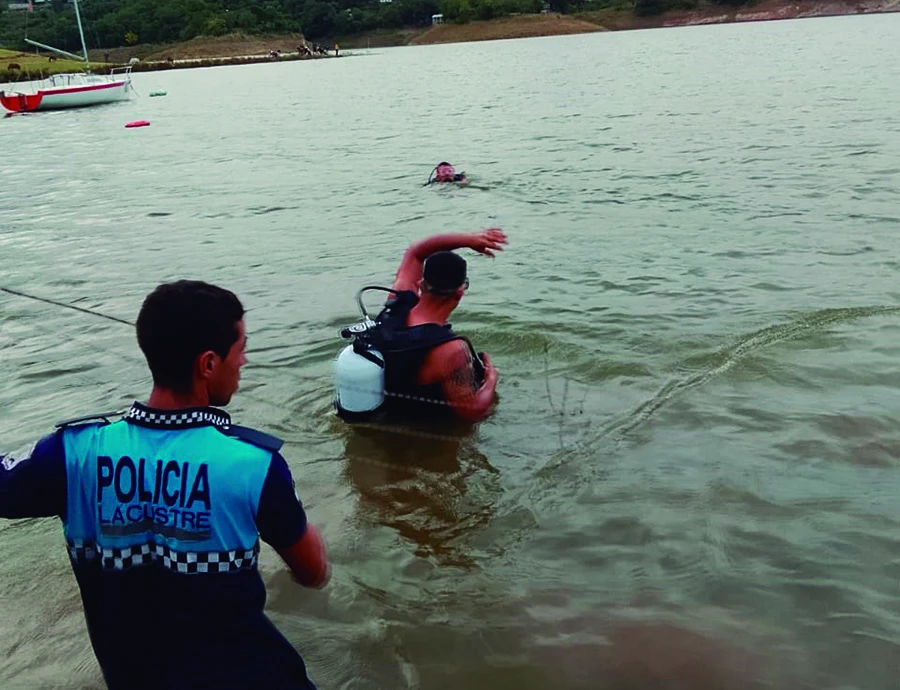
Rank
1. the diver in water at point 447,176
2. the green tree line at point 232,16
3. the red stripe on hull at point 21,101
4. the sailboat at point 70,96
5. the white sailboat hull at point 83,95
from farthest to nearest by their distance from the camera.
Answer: the green tree line at point 232,16 < the white sailboat hull at point 83,95 < the sailboat at point 70,96 < the red stripe on hull at point 21,101 < the diver in water at point 447,176

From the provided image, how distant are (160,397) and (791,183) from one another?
52.8ft

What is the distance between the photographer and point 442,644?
443cm

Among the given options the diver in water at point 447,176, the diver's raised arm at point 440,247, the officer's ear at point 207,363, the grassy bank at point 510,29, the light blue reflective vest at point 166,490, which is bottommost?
the grassy bank at point 510,29

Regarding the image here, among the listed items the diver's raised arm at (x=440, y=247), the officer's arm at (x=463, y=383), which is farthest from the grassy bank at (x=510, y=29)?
the officer's arm at (x=463, y=383)

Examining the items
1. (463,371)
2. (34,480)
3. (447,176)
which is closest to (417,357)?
(463,371)

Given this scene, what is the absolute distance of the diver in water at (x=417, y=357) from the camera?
6312 mm

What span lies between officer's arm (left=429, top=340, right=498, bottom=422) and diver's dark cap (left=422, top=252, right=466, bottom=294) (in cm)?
41

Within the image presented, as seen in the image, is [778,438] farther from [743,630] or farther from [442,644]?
[442,644]

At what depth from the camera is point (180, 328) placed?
8.34 feet

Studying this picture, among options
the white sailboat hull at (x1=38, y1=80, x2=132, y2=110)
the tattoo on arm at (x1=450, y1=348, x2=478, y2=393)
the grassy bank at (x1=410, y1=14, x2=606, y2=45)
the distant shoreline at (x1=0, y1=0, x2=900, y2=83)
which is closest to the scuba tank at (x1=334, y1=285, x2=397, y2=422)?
the tattoo on arm at (x1=450, y1=348, x2=478, y2=393)

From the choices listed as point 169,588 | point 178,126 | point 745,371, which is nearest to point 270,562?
point 169,588

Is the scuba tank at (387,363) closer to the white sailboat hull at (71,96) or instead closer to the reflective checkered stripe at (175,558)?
the reflective checkered stripe at (175,558)

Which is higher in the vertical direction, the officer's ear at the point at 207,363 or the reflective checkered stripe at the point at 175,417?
the officer's ear at the point at 207,363

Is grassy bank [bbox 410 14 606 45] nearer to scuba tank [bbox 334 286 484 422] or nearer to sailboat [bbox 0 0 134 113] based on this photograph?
sailboat [bbox 0 0 134 113]
